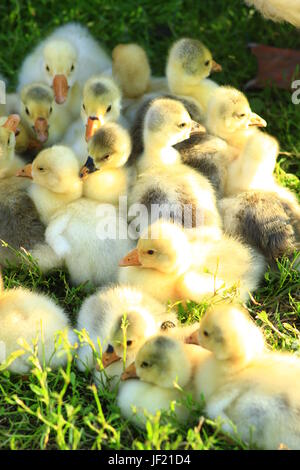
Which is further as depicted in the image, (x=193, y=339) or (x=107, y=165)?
(x=107, y=165)

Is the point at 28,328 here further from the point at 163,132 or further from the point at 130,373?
the point at 163,132

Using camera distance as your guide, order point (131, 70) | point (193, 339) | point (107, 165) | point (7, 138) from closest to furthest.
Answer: point (193, 339), point (107, 165), point (7, 138), point (131, 70)

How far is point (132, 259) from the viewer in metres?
2.63

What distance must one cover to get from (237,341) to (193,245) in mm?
617

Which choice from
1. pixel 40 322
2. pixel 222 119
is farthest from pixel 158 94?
pixel 40 322

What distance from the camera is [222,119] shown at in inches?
124

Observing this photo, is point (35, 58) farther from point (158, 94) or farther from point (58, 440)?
point (58, 440)

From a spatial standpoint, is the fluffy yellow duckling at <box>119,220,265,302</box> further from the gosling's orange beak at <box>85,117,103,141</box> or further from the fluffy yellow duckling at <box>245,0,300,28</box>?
the fluffy yellow duckling at <box>245,0,300,28</box>

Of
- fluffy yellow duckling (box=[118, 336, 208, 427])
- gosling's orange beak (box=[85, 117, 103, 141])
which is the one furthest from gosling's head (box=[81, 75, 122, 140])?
fluffy yellow duckling (box=[118, 336, 208, 427])

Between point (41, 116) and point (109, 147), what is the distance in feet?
1.62

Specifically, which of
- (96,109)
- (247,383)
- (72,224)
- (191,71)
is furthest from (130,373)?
(191,71)

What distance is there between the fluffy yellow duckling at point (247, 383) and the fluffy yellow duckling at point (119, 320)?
202mm

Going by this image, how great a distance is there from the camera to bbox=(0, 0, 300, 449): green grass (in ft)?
7.23

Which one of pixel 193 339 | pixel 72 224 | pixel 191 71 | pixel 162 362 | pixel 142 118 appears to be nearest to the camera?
pixel 162 362
